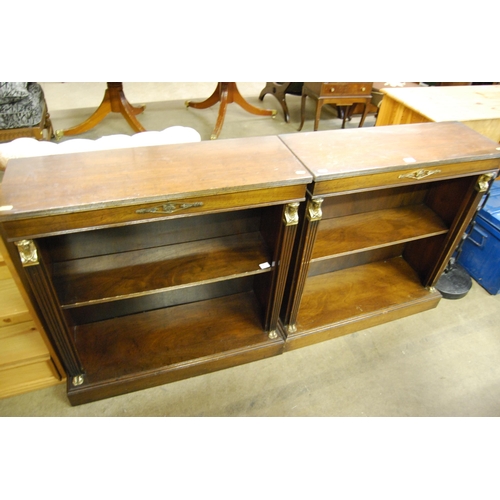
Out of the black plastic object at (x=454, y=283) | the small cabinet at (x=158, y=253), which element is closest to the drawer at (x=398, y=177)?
the small cabinet at (x=158, y=253)

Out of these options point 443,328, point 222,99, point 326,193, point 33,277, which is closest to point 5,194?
point 33,277

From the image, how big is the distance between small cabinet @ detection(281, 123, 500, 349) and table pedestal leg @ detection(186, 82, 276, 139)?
181cm

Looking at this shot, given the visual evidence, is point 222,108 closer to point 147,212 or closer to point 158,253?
point 158,253

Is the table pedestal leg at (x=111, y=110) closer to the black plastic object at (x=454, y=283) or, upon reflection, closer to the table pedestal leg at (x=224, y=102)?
the table pedestal leg at (x=224, y=102)

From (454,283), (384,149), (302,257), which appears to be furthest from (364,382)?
(384,149)

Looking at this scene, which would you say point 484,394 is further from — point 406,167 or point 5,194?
point 5,194

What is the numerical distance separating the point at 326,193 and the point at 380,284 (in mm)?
886

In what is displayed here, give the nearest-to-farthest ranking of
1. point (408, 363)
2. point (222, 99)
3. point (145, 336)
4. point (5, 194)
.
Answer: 1. point (5, 194)
2. point (145, 336)
3. point (408, 363)
4. point (222, 99)

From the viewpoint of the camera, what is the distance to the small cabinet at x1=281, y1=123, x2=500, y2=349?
1328 mm

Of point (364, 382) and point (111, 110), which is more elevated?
point (111, 110)

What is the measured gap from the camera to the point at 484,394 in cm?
167

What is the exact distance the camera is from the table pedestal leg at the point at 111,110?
123 inches

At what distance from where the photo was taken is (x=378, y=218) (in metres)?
1.74

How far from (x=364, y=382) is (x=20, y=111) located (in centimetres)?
283
